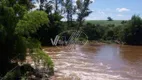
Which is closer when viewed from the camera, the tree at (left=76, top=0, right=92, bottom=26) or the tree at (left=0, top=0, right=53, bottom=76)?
the tree at (left=0, top=0, right=53, bottom=76)

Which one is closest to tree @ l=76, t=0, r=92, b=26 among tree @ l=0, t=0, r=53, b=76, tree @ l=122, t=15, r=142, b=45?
tree @ l=122, t=15, r=142, b=45

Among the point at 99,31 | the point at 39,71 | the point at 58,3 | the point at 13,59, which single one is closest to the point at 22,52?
the point at 13,59

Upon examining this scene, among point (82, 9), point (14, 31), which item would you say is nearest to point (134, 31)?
point (82, 9)

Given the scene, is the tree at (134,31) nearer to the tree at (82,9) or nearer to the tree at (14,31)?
the tree at (82,9)

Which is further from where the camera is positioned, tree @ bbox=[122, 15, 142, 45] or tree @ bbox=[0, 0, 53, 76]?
tree @ bbox=[122, 15, 142, 45]

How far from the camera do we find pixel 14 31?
35.5ft

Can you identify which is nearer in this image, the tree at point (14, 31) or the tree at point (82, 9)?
the tree at point (14, 31)

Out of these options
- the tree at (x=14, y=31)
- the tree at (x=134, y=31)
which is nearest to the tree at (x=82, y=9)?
the tree at (x=134, y=31)

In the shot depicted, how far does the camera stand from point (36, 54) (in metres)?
11.6

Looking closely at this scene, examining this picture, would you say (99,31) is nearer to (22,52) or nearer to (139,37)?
(139,37)

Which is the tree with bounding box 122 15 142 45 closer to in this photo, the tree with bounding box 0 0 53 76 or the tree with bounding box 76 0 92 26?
the tree with bounding box 76 0 92 26

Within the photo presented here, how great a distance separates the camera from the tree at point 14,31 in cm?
1030

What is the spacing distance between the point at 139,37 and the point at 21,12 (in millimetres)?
26283

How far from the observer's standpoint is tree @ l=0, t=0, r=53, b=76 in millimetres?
10297
